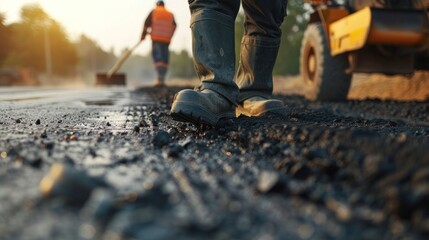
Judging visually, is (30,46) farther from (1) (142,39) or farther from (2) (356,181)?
(2) (356,181)

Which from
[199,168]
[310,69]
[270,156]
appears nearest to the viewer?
[199,168]

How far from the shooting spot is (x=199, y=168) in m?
1.10

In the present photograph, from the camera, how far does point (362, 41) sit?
385cm

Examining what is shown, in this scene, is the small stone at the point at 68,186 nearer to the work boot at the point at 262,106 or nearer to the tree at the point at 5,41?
the work boot at the point at 262,106

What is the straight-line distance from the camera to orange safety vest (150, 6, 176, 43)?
437 inches

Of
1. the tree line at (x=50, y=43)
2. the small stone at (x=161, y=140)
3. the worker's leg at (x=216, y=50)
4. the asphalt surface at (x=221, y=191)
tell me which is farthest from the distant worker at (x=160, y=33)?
the tree line at (x=50, y=43)

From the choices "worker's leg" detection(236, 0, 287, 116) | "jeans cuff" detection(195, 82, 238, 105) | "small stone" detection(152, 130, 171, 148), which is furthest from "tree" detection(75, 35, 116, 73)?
"small stone" detection(152, 130, 171, 148)

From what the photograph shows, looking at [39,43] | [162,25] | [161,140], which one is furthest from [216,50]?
[39,43]

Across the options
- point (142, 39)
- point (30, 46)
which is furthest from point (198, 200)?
point (30, 46)

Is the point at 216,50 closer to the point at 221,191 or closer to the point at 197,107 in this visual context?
the point at 197,107

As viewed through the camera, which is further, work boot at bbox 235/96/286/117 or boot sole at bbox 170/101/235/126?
work boot at bbox 235/96/286/117

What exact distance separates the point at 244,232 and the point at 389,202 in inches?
11.9

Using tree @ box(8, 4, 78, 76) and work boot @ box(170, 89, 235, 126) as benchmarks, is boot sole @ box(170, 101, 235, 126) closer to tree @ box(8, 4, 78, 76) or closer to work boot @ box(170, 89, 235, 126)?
work boot @ box(170, 89, 235, 126)

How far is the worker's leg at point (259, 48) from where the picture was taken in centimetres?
241
